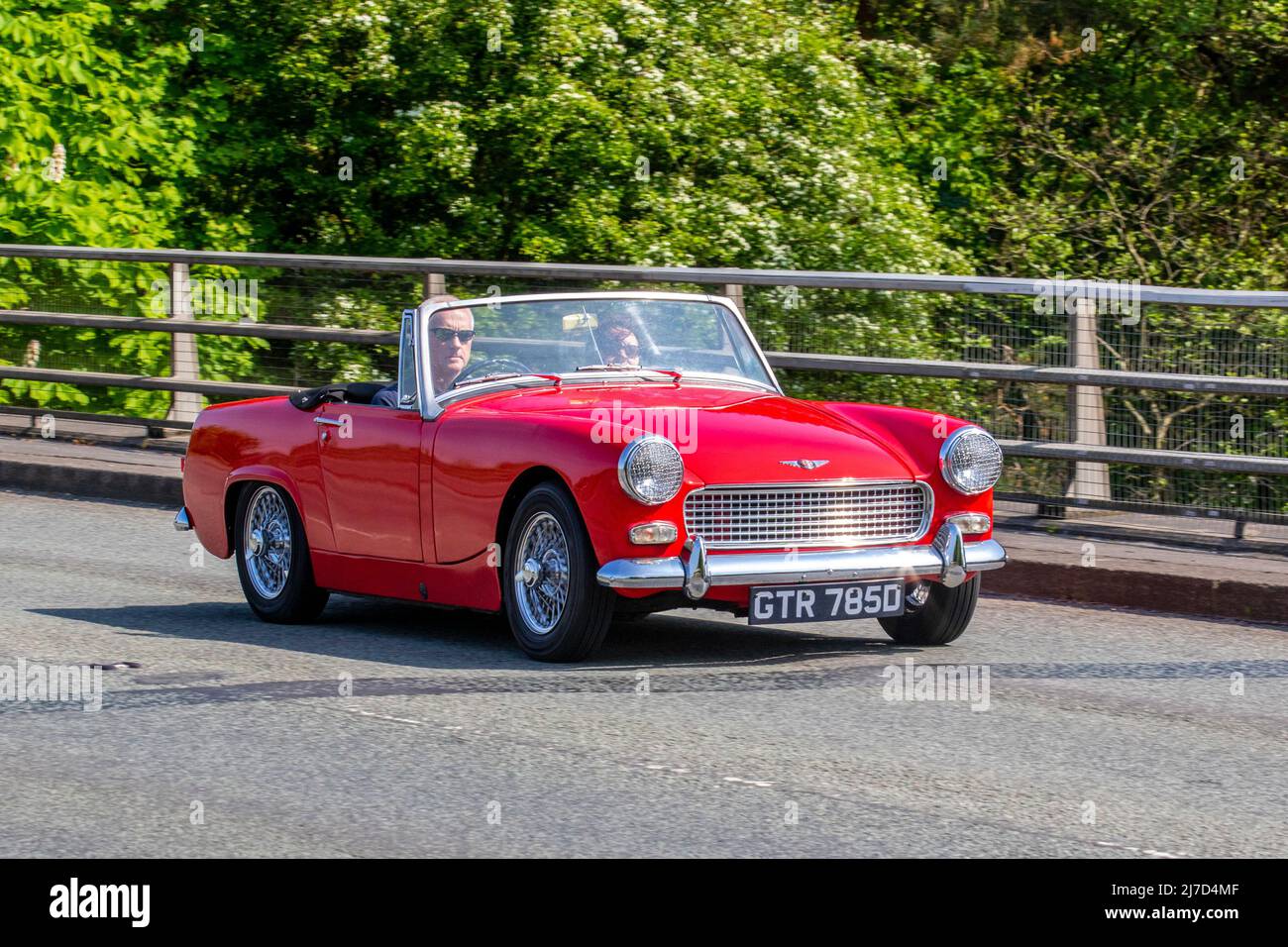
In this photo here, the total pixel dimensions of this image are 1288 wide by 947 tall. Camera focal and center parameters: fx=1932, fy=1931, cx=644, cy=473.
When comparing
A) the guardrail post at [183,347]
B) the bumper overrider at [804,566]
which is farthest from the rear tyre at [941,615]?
the guardrail post at [183,347]

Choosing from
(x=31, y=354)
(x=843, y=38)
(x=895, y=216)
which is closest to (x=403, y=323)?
(x=31, y=354)

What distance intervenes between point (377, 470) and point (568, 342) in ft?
3.42

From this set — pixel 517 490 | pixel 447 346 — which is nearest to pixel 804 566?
pixel 517 490

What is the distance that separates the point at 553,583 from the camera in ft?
25.6

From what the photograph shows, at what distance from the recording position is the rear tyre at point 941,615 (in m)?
8.38

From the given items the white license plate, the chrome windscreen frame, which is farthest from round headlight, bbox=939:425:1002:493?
the chrome windscreen frame

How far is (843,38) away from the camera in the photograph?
75.9ft

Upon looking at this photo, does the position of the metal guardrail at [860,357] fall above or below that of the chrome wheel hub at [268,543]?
above

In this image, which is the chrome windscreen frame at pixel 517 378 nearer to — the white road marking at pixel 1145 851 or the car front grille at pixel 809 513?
the car front grille at pixel 809 513

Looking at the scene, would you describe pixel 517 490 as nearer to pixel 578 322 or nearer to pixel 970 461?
pixel 578 322

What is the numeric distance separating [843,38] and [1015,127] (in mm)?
4801

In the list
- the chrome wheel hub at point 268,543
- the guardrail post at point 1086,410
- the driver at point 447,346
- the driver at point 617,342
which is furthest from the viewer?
the guardrail post at point 1086,410

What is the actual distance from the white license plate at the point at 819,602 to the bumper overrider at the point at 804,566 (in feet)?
0.12

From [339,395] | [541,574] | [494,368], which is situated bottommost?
[541,574]
